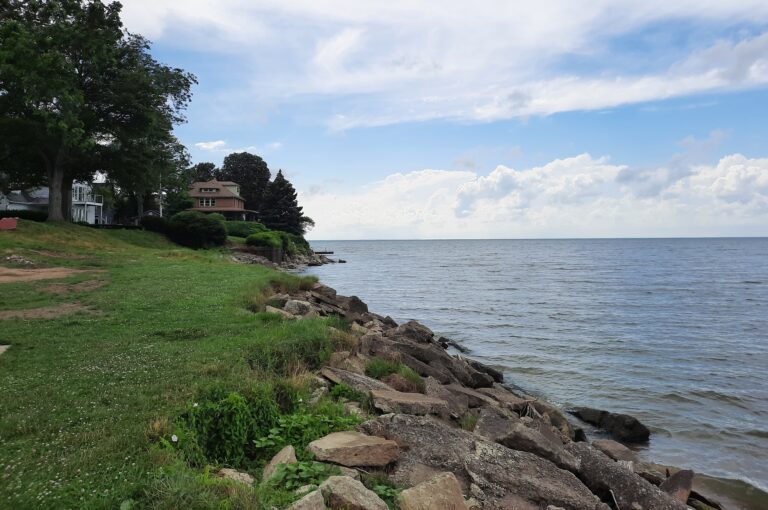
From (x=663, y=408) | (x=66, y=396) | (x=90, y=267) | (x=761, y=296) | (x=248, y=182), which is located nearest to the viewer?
(x=66, y=396)

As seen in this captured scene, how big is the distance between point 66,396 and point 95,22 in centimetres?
3246

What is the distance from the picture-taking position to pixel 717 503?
8.19 metres

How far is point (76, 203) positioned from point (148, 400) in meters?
72.9

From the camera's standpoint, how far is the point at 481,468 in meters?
5.84

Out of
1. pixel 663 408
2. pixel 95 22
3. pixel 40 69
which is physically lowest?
pixel 663 408

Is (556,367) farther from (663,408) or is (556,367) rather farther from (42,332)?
(42,332)

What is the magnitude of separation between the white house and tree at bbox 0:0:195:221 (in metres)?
27.5

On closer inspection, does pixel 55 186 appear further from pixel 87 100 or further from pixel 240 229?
pixel 240 229

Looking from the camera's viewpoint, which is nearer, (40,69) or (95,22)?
(40,69)

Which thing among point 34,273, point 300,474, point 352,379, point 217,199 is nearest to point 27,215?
point 34,273

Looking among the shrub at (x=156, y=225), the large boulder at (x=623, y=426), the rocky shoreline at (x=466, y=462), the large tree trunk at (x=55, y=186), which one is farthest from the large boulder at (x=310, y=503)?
the shrub at (x=156, y=225)

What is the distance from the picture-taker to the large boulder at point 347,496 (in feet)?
14.4

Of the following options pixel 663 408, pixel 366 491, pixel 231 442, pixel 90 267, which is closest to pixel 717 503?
pixel 663 408

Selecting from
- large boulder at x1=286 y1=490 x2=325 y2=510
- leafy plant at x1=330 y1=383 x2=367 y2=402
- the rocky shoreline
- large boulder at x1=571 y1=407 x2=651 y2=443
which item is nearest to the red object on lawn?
the rocky shoreline
